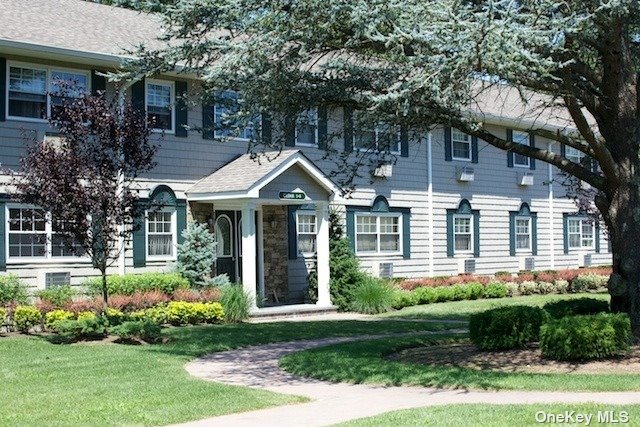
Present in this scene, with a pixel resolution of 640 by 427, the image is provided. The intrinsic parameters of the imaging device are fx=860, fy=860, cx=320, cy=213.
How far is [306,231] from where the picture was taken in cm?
2483

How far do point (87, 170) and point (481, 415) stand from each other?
29.8 feet

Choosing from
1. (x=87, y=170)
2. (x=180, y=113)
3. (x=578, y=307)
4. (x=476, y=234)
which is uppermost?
(x=180, y=113)

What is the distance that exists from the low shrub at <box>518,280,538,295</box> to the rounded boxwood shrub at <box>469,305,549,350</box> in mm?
15311

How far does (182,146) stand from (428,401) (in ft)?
43.6

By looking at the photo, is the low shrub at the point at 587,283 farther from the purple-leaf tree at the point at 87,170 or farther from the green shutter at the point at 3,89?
the green shutter at the point at 3,89

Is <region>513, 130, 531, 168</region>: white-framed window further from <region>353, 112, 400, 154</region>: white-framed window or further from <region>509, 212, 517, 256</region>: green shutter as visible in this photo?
<region>353, 112, 400, 154</region>: white-framed window

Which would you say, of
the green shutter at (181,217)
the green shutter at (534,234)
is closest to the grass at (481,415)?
the green shutter at (181,217)

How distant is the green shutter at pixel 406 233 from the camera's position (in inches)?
1067

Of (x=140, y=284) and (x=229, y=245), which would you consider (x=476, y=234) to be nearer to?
(x=229, y=245)

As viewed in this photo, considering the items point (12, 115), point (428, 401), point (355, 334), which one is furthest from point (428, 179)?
point (428, 401)

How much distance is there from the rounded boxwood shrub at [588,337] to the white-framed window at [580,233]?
22.8 meters

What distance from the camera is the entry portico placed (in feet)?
69.2

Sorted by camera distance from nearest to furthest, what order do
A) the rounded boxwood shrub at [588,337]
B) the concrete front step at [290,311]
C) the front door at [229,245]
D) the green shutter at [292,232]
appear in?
the rounded boxwood shrub at [588,337] < the concrete front step at [290,311] < the front door at [229,245] < the green shutter at [292,232]

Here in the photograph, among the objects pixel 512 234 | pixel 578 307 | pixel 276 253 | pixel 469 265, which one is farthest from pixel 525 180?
pixel 578 307
